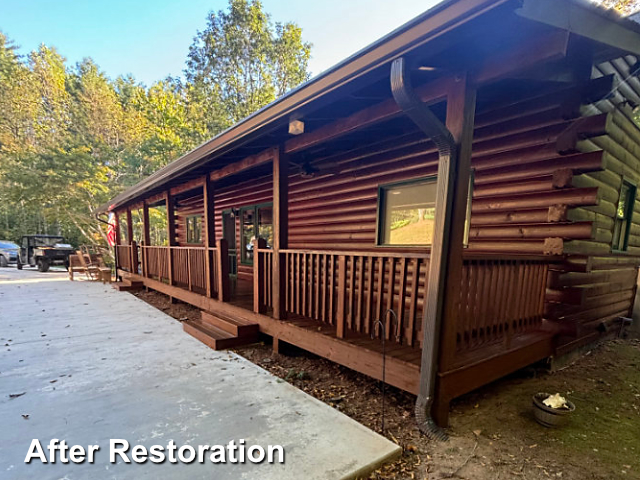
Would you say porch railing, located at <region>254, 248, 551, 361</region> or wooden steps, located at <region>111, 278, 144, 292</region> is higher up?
porch railing, located at <region>254, 248, 551, 361</region>

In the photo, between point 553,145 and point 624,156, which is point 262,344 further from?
point 624,156

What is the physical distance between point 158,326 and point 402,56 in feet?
15.9

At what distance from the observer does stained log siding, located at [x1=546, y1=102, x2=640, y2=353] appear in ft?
9.70

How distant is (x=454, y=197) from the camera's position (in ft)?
6.45

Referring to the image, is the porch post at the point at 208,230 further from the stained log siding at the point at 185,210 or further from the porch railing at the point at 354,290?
the stained log siding at the point at 185,210

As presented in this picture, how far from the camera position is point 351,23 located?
1695 centimetres

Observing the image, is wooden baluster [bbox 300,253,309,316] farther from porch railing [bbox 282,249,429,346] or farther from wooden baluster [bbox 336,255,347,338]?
wooden baluster [bbox 336,255,347,338]

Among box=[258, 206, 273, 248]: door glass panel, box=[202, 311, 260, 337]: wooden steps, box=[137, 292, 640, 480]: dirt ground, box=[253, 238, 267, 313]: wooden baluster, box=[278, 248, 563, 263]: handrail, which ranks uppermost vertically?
box=[258, 206, 273, 248]: door glass panel

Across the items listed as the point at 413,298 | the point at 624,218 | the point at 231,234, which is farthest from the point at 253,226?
the point at 624,218

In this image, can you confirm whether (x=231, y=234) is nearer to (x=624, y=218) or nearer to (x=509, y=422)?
(x=509, y=422)

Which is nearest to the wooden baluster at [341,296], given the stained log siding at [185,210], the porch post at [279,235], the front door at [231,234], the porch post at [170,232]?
the porch post at [279,235]

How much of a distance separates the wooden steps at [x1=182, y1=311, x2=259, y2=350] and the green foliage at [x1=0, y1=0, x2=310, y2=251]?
14.1 metres

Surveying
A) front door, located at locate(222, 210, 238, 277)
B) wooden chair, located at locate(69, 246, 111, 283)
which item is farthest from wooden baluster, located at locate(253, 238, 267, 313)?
wooden chair, located at locate(69, 246, 111, 283)

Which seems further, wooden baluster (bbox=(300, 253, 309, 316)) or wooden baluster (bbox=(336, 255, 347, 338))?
wooden baluster (bbox=(300, 253, 309, 316))
